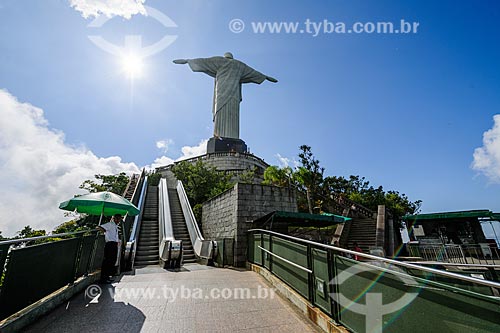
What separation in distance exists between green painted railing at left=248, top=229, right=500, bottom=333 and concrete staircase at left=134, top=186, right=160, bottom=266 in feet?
22.0

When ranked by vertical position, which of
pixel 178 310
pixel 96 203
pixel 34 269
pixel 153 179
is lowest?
pixel 178 310

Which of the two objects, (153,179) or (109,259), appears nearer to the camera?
(109,259)

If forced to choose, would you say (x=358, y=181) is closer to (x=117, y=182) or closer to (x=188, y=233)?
(x=188, y=233)

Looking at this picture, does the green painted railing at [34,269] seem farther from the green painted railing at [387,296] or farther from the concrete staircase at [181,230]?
the concrete staircase at [181,230]

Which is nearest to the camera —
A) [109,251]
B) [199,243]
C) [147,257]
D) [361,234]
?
[109,251]

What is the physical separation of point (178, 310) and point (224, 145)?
2833cm

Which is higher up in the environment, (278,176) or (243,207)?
(278,176)

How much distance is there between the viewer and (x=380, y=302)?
2.20 meters

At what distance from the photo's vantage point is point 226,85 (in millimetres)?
35094

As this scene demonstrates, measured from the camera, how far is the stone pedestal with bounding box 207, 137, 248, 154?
102 ft

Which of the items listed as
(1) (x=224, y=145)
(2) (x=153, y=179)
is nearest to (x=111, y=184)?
(2) (x=153, y=179)

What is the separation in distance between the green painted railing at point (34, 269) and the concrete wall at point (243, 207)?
4.49m

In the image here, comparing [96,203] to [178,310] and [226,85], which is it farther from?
[226,85]

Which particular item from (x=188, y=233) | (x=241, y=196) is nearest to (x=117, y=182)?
(x=188, y=233)
